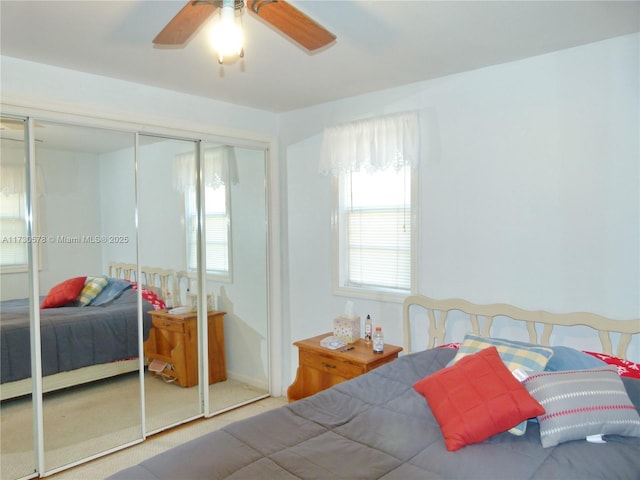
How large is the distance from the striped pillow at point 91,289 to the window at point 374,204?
5.54 feet

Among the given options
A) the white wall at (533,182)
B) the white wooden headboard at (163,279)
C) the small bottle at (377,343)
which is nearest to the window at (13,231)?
the white wooden headboard at (163,279)

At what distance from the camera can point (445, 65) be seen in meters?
2.77

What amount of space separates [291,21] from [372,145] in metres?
1.73

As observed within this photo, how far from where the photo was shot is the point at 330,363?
3.12m

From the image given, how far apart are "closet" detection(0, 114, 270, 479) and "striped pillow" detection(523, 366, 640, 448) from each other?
2510 millimetres

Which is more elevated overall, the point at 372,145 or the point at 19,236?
the point at 372,145

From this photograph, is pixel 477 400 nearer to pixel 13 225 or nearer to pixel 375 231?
pixel 375 231

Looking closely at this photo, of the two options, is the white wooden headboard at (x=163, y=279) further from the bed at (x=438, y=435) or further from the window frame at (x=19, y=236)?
the bed at (x=438, y=435)

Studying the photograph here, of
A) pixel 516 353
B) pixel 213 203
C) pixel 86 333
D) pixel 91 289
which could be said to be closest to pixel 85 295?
pixel 91 289

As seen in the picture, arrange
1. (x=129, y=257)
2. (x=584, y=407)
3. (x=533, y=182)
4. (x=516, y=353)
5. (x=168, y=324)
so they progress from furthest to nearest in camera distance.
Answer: (x=168, y=324) < (x=129, y=257) < (x=533, y=182) < (x=516, y=353) < (x=584, y=407)

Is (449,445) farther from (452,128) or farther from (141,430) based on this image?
(141,430)

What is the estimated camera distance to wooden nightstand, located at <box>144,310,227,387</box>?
10.9 ft

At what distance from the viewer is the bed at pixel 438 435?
1.57 m

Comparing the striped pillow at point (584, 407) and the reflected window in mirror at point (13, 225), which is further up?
the reflected window in mirror at point (13, 225)
